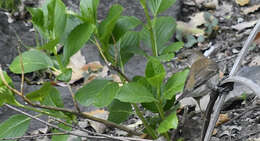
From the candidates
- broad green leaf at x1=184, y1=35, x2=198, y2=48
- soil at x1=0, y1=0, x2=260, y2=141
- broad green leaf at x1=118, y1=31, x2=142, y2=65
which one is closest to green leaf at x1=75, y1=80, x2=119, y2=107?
Result: broad green leaf at x1=118, y1=31, x2=142, y2=65

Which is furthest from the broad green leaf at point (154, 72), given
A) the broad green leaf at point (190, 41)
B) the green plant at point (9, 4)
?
the green plant at point (9, 4)

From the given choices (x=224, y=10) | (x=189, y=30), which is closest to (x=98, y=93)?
(x=189, y=30)

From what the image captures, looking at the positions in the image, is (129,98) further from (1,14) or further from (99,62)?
(1,14)

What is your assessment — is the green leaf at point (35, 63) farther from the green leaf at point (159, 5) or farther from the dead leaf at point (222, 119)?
the dead leaf at point (222, 119)

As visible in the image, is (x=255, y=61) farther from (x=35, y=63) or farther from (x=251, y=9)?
(x=35, y=63)

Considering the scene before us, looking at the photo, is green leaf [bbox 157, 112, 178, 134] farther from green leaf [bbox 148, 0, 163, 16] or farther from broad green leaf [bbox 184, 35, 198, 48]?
broad green leaf [bbox 184, 35, 198, 48]
